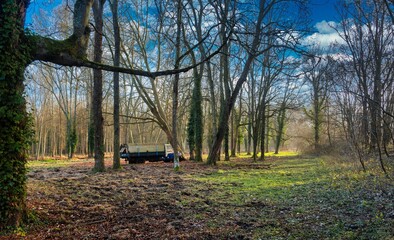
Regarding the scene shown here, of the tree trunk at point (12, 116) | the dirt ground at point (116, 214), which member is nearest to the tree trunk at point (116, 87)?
the dirt ground at point (116, 214)

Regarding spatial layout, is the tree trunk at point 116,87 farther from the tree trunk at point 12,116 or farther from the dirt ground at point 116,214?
the tree trunk at point 12,116

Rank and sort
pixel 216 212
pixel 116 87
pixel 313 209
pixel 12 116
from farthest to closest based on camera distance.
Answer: pixel 116 87
pixel 216 212
pixel 313 209
pixel 12 116

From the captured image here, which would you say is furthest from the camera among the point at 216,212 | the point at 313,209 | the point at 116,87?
the point at 116,87

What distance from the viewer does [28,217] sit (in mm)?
5031

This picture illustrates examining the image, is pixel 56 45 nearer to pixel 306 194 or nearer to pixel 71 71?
pixel 306 194

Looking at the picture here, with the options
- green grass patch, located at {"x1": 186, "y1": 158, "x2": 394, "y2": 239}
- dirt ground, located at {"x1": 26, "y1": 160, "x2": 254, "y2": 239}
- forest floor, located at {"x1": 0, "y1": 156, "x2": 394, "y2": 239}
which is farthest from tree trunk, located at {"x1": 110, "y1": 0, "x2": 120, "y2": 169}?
green grass patch, located at {"x1": 186, "y1": 158, "x2": 394, "y2": 239}

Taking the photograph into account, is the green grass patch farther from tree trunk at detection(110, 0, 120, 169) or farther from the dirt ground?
tree trunk at detection(110, 0, 120, 169)

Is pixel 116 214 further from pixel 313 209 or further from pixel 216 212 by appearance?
pixel 313 209

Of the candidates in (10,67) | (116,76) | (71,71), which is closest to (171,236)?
(10,67)

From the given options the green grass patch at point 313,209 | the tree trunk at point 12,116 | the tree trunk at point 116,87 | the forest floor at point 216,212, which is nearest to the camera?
the green grass patch at point 313,209

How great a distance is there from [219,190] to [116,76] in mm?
8814

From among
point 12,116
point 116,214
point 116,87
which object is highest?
point 116,87

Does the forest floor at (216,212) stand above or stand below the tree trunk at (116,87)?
below

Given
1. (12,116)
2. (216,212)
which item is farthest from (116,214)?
(12,116)
